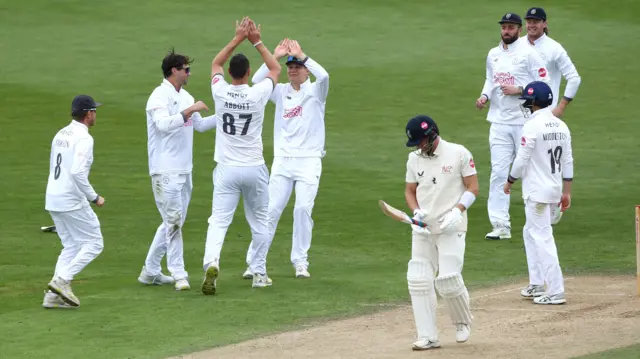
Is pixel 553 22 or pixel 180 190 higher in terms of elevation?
pixel 553 22

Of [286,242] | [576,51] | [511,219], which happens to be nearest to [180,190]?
[286,242]

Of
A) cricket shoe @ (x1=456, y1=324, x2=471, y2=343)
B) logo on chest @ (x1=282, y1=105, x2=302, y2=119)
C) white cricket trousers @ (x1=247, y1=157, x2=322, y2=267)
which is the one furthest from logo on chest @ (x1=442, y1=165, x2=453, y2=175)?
logo on chest @ (x1=282, y1=105, x2=302, y2=119)

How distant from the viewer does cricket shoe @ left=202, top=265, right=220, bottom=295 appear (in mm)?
12727

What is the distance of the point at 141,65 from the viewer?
26328mm

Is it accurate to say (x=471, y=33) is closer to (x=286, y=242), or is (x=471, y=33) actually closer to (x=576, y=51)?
(x=576, y=51)

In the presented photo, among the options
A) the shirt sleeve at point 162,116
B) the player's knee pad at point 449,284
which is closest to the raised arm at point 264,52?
the shirt sleeve at point 162,116

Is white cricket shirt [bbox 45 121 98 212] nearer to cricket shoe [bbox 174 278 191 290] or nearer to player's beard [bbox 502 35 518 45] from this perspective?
cricket shoe [bbox 174 278 191 290]

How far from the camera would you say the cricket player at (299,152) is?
14.1m

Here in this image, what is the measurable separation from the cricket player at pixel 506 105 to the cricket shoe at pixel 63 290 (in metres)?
5.76

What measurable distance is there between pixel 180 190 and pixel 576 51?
15.3 meters

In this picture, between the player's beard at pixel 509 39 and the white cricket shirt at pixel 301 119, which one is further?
the player's beard at pixel 509 39

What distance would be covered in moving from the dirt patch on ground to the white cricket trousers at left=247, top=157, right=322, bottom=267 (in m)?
2.11

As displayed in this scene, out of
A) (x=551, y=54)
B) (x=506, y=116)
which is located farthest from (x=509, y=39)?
(x=506, y=116)

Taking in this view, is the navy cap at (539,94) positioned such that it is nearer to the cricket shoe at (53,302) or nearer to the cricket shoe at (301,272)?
the cricket shoe at (301,272)
